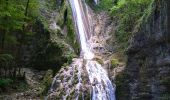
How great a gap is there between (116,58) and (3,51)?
627cm

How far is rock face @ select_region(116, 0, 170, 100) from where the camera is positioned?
39.8 ft

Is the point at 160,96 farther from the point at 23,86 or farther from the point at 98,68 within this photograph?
the point at 23,86

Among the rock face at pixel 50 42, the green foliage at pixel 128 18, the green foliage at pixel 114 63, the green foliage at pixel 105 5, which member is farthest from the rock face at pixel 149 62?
the green foliage at pixel 105 5

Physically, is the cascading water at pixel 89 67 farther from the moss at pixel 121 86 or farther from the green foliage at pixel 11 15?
the green foliage at pixel 11 15

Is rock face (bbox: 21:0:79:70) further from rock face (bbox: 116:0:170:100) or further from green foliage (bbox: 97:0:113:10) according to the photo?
green foliage (bbox: 97:0:113:10)

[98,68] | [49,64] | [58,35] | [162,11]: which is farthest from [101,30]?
[162,11]

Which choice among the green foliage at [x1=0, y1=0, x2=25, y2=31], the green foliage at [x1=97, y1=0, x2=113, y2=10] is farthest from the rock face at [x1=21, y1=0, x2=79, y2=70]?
the green foliage at [x1=97, y1=0, x2=113, y2=10]

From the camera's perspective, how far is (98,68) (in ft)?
46.2

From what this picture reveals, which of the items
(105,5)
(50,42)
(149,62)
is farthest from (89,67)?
(105,5)

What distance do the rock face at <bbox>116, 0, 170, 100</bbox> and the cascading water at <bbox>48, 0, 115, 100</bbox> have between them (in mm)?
575

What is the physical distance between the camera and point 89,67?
46.3 feet

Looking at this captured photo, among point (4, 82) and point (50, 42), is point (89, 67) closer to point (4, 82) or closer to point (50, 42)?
point (4, 82)

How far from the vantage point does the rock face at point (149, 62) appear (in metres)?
12.1

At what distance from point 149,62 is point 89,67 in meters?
2.81
